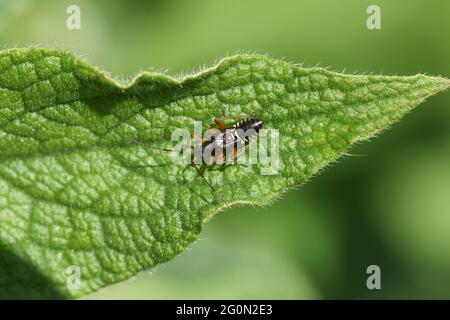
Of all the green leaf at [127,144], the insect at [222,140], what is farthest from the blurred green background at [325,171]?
the green leaf at [127,144]

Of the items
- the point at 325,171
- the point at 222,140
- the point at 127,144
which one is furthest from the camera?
the point at 325,171

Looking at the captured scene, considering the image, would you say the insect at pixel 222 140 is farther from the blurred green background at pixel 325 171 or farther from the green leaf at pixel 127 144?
the blurred green background at pixel 325 171

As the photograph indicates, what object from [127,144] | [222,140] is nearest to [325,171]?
[222,140]

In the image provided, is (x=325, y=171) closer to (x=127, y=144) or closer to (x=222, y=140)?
(x=222, y=140)

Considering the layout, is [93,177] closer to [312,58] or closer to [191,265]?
[191,265]

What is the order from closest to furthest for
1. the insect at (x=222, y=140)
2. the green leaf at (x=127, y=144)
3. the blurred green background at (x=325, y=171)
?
the green leaf at (x=127, y=144), the insect at (x=222, y=140), the blurred green background at (x=325, y=171)

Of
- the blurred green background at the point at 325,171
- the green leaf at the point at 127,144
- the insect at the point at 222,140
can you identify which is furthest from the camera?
the blurred green background at the point at 325,171

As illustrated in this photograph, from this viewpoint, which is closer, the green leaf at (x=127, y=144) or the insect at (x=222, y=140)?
the green leaf at (x=127, y=144)
